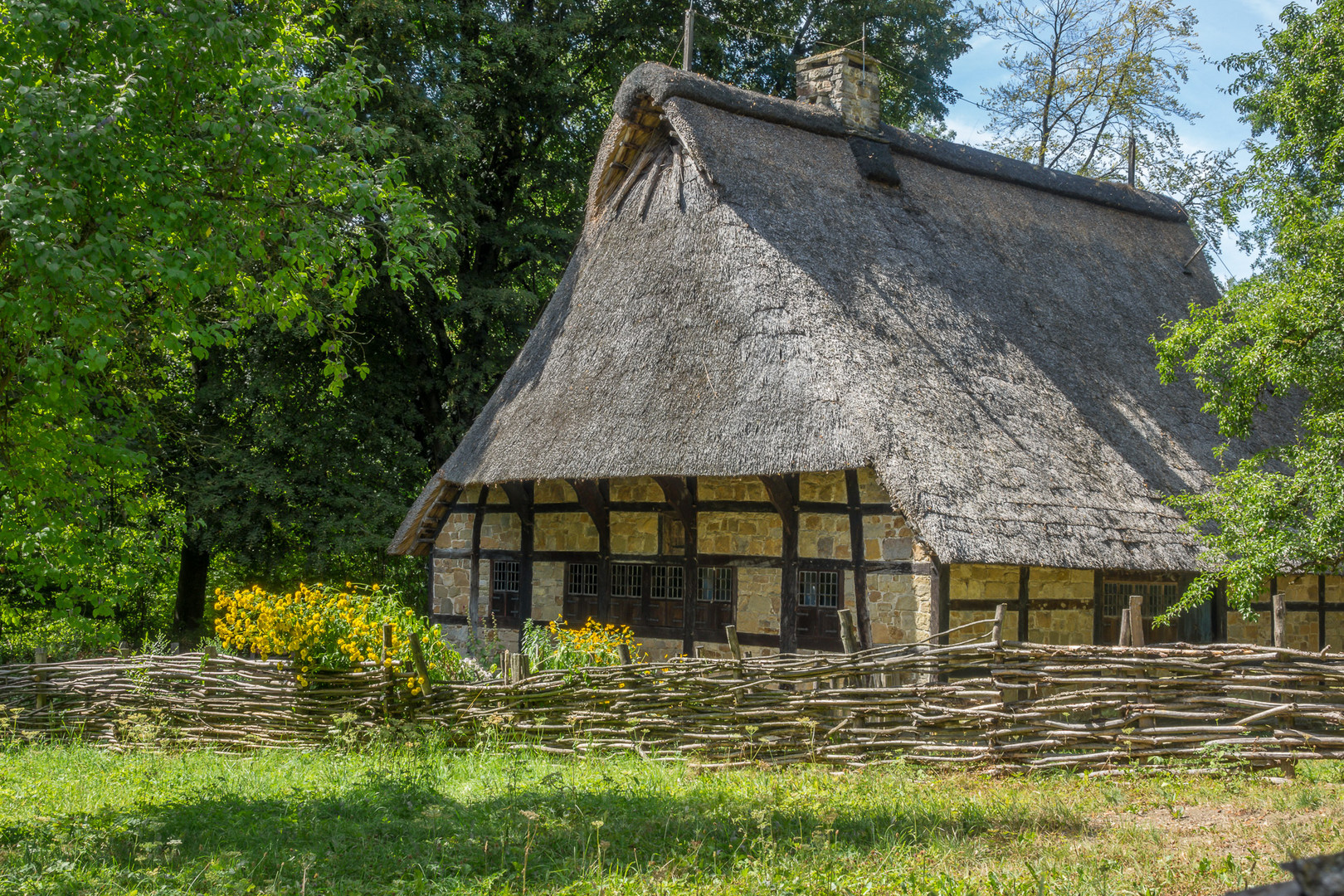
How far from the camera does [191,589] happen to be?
16484mm

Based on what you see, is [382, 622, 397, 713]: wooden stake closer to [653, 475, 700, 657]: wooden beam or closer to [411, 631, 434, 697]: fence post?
[411, 631, 434, 697]: fence post

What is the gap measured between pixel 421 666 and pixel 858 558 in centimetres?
387

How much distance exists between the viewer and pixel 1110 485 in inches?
393

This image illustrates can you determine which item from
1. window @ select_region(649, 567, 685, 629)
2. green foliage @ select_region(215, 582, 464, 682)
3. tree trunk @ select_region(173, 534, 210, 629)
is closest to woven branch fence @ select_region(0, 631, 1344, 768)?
green foliage @ select_region(215, 582, 464, 682)

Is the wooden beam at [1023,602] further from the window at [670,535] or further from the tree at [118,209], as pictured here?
the tree at [118,209]

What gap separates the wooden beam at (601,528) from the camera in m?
11.5

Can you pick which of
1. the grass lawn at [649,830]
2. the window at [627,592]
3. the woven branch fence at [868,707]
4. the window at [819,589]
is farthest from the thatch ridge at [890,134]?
the grass lawn at [649,830]

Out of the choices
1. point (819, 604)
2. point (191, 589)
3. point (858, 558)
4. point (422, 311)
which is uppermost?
point (422, 311)

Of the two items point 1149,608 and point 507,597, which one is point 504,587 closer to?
point 507,597

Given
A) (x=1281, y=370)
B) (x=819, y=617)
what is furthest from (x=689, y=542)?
(x=1281, y=370)

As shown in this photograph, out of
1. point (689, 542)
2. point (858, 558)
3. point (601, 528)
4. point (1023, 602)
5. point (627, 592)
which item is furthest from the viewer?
point (601, 528)

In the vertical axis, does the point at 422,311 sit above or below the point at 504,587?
above

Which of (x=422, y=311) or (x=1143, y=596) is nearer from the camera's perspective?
(x=1143, y=596)

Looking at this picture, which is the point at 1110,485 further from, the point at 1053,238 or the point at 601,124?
the point at 601,124
